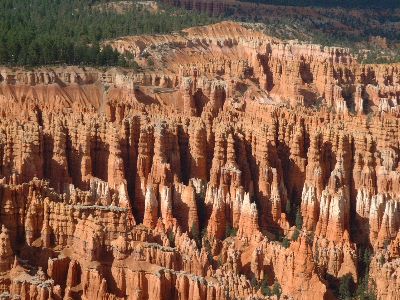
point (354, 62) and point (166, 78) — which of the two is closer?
point (166, 78)

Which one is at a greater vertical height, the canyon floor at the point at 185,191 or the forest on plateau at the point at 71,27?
the forest on plateau at the point at 71,27

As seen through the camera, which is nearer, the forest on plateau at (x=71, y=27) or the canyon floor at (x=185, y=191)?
the canyon floor at (x=185, y=191)

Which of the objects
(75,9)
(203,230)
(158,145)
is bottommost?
(203,230)

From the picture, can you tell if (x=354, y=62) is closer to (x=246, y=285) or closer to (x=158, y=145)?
(x=158, y=145)

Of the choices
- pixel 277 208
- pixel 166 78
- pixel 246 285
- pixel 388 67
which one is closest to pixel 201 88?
pixel 166 78
